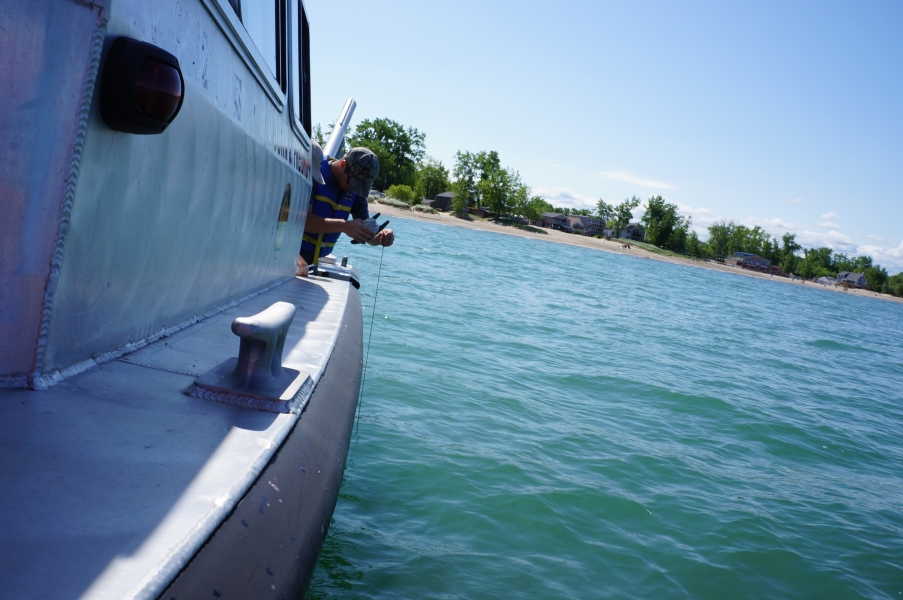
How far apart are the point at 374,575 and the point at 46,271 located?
2.43 m

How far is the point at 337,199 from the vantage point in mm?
5496

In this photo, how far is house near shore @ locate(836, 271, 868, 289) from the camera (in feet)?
463

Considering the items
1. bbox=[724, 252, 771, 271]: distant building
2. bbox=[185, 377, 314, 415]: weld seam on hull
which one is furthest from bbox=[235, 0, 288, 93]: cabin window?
bbox=[724, 252, 771, 271]: distant building

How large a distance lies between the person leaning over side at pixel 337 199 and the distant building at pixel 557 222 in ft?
386

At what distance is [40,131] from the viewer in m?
1.29

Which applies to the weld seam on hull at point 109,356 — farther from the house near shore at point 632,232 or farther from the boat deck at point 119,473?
the house near shore at point 632,232

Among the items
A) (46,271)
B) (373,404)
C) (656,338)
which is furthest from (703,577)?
(656,338)

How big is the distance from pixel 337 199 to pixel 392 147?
323 feet

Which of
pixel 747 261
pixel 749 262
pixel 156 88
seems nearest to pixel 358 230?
pixel 156 88

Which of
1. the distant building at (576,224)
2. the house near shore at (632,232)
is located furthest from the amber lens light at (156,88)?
the house near shore at (632,232)

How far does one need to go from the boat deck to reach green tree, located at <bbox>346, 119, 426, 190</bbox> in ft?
313

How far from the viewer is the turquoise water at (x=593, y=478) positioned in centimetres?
375

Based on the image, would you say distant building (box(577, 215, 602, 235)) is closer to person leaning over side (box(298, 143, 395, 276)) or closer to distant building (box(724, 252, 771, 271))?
distant building (box(724, 252, 771, 271))

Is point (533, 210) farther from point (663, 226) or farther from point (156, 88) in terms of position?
point (156, 88)
